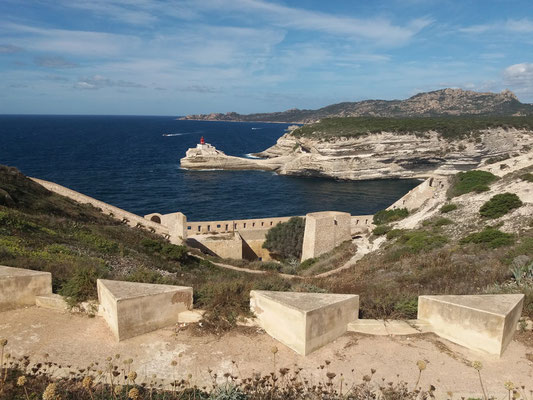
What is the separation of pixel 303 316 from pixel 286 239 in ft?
65.6

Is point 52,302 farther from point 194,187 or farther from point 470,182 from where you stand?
point 194,187

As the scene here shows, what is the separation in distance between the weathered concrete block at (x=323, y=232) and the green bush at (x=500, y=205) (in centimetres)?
739

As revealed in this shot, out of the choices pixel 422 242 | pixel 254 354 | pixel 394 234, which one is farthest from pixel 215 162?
pixel 254 354

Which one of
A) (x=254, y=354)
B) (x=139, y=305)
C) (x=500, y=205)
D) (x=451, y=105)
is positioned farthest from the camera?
(x=451, y=105)

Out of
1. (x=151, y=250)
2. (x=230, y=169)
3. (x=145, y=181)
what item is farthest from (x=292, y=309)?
(x=230, y=169)

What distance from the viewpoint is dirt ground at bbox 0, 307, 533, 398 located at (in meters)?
5.39

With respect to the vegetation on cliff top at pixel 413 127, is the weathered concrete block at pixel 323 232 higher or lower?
lower

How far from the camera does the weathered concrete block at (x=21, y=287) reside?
6.91m

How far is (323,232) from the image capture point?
74.8ft

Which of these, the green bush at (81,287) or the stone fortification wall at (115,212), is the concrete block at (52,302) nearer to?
the green bush at (81,287)

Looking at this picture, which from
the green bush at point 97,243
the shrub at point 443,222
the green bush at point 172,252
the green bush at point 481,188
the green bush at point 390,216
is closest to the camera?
the green bush at point 97,243

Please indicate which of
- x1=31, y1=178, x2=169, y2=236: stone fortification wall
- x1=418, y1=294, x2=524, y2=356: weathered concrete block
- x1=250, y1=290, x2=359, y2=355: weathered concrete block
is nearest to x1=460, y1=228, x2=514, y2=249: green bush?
x1=418, y1=294, x2=524, y2=356: weathered concrete block

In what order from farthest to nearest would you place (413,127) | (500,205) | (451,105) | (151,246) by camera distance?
1. (451,105)
2. (413,127)
3. (500,205)
4. (151,246)

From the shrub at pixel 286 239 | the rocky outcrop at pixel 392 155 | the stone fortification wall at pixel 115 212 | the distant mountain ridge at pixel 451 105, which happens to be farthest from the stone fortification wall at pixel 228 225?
the distant mountain ridge at pixel 451 105
